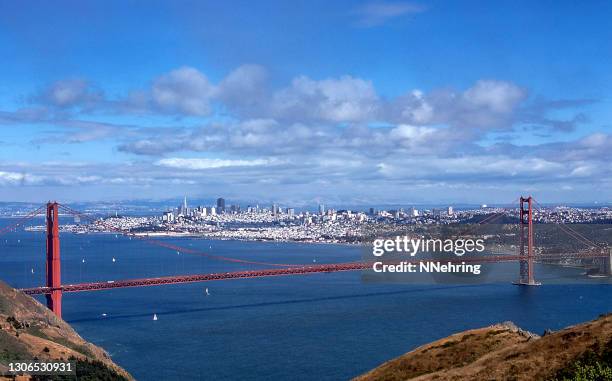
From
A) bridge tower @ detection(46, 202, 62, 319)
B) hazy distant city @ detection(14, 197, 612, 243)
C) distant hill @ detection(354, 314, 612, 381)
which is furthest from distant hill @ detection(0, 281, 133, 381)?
hazy distant city @ detection(14, 197, 612, 243)

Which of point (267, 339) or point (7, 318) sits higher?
point (7, 318)

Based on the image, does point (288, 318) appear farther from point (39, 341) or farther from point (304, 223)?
point (304, 223)

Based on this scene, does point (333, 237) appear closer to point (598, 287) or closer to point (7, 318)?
point (598, 287)

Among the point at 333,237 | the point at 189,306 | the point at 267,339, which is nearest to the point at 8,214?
A: the point at 333,237

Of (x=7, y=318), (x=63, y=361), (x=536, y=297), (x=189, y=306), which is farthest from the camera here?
(x=536, y=297)

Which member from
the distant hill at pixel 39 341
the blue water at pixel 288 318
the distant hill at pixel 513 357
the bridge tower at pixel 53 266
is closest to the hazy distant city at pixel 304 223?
the blue water at pixel 288 318

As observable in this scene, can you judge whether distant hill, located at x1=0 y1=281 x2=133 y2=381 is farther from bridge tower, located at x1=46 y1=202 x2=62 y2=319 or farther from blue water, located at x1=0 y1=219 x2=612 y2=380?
bridge tower, located at x1=46 y1=202 x2=62 y2=319
